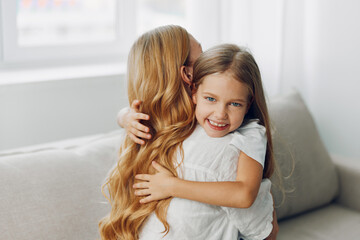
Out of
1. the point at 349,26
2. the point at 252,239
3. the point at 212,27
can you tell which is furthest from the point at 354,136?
the point at 252,239

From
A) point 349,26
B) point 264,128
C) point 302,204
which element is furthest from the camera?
point 349,26

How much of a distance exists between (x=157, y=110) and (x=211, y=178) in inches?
9.3

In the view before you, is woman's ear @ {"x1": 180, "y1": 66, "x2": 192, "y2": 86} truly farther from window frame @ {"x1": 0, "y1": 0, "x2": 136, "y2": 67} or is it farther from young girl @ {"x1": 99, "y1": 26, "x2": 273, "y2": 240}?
window frame @ {"x1": 0, "y1": 0, "x2": 136, "y2": 67}

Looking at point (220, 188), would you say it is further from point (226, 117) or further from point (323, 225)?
point (323, 225)

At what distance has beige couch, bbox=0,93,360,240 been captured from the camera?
4.43 ft

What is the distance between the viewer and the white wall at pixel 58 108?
2100 millimetres

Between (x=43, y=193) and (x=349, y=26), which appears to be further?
(x=349, y=26)

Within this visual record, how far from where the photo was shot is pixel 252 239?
132 centimetres

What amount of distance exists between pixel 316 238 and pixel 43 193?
1.01 meters

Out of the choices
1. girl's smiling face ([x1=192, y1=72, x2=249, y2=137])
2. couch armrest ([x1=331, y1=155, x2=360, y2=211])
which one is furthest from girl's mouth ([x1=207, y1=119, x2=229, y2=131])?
couch armrest ([x1=331, y1=155, x2=360, y2=211])

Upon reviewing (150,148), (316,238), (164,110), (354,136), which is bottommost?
(316,238)

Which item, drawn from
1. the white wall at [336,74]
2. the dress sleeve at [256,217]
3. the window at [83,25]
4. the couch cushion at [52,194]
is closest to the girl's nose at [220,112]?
the dress sleeve at [256,217]

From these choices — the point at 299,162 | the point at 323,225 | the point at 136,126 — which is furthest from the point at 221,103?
the point at 323,225

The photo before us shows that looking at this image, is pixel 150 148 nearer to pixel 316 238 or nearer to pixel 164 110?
pixel 164 110
